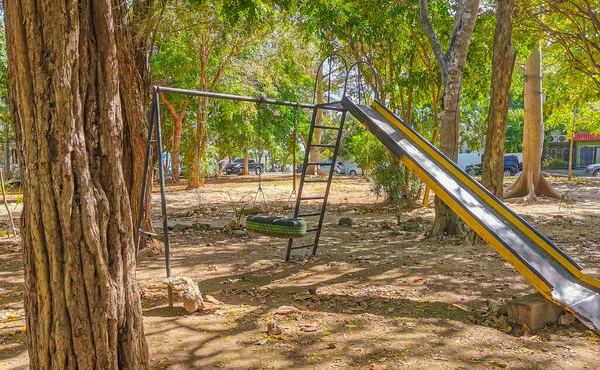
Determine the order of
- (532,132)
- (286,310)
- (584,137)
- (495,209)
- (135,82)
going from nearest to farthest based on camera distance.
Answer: (286,310)
(495,209)
(135,82)
(532,132)
(584,137)

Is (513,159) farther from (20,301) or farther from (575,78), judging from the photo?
(20,301)

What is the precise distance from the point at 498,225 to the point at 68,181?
3583 mm

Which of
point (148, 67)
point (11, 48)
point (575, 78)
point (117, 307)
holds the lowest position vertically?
point (117, 307)

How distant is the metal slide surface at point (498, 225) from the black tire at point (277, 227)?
1220 mm

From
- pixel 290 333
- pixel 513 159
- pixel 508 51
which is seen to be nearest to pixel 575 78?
pixel 508 51

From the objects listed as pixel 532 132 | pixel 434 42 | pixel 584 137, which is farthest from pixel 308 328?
pixel 584 137

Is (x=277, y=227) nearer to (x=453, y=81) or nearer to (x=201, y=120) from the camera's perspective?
(x=453, y=81)

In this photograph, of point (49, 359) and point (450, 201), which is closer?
point (49, 359)

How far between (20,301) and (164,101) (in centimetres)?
1578

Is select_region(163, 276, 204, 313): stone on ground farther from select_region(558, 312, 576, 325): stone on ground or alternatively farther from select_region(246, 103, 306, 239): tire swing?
select_region(558, 312, 576, 325): stone on ground

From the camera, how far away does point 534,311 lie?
3666mm

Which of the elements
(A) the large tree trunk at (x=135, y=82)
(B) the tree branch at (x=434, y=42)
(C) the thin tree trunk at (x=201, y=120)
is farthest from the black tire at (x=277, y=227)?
(C) the thin tree trunk at (x=201, y=120)

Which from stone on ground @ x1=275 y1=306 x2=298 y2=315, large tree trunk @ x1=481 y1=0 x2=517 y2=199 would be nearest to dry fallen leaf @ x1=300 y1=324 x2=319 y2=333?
stone on ground @ x1=275 y1=306 x2=298 y2=315

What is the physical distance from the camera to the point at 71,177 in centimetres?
201
